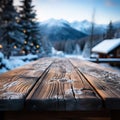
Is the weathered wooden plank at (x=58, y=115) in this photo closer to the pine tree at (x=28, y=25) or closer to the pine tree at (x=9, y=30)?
the pine tree at (x=9, y=30)

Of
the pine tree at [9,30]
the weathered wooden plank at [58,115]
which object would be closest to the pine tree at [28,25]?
the pine tree at [9,30]

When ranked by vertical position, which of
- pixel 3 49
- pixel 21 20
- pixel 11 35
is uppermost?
pixel 21 20

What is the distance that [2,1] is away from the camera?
23.8 meters

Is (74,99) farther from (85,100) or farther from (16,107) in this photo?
(16,107)

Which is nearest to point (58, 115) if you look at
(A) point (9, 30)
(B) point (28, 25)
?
(A) point (9, 30)

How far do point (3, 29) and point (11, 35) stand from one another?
1229 mm

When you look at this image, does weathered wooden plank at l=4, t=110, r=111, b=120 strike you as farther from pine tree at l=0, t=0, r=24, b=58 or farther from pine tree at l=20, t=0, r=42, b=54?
pine tree at l=20, t=0, r=42, b=54

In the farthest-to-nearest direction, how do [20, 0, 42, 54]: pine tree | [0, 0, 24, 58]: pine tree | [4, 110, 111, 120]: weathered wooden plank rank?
1. [20, 0, 42, 54]: pine tree
2. [0, 0, 24, 58]: pine tree
3. [4, 110, 111, 120]: weathered wooden plank

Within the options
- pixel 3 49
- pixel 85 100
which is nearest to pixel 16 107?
pixel 85 100

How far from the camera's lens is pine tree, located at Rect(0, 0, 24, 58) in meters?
23.4

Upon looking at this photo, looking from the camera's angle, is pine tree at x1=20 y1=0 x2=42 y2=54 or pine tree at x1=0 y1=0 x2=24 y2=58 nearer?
pine tree at x1=0 y1=0 x2=24 y2=58

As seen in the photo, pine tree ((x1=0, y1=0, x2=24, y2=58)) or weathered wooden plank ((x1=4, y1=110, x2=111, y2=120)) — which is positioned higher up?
pine tree ((x1=0, y1=0, x2=24, y2=58))

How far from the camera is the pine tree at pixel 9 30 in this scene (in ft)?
76.6

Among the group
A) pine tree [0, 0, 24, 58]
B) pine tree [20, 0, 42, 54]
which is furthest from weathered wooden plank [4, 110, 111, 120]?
pine tree [20, 0, 42, 54]
